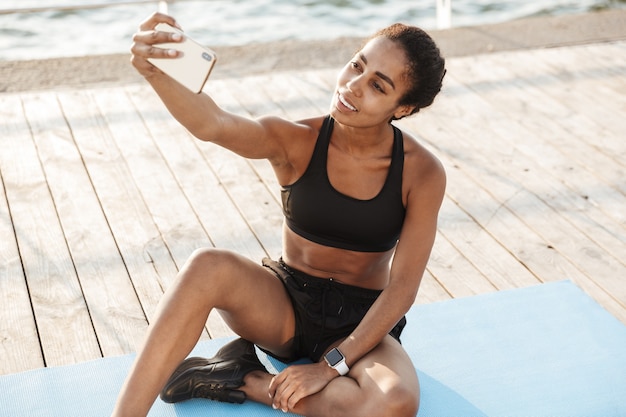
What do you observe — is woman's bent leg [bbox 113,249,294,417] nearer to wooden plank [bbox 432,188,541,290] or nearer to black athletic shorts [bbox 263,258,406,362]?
black athletic shorts [bbox 263,258,406,362]

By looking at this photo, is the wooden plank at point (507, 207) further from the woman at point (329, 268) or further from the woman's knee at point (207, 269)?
the woman's knee at point (207, 269)

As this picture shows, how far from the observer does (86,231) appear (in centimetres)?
292

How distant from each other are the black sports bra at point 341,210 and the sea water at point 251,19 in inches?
239

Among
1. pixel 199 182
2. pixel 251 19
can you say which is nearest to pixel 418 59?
pixel 199 182

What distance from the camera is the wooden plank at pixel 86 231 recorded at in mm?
2451

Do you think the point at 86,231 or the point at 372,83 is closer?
the point at 372,83

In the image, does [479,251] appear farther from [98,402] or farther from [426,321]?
[98,402]

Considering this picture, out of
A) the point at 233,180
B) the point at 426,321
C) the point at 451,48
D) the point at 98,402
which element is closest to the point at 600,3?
the point at 451,48

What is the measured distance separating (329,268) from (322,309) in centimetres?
11

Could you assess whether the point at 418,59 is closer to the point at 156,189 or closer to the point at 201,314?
the point at 201,314

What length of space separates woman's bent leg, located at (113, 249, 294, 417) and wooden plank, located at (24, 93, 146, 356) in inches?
19.4

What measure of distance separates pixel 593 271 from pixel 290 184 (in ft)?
3.96

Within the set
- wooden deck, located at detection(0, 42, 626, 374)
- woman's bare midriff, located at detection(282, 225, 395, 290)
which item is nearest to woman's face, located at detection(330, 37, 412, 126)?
woman's bare midriff, located at detection(282, 225, 395, 290)

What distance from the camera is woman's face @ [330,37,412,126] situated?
1.92 m
